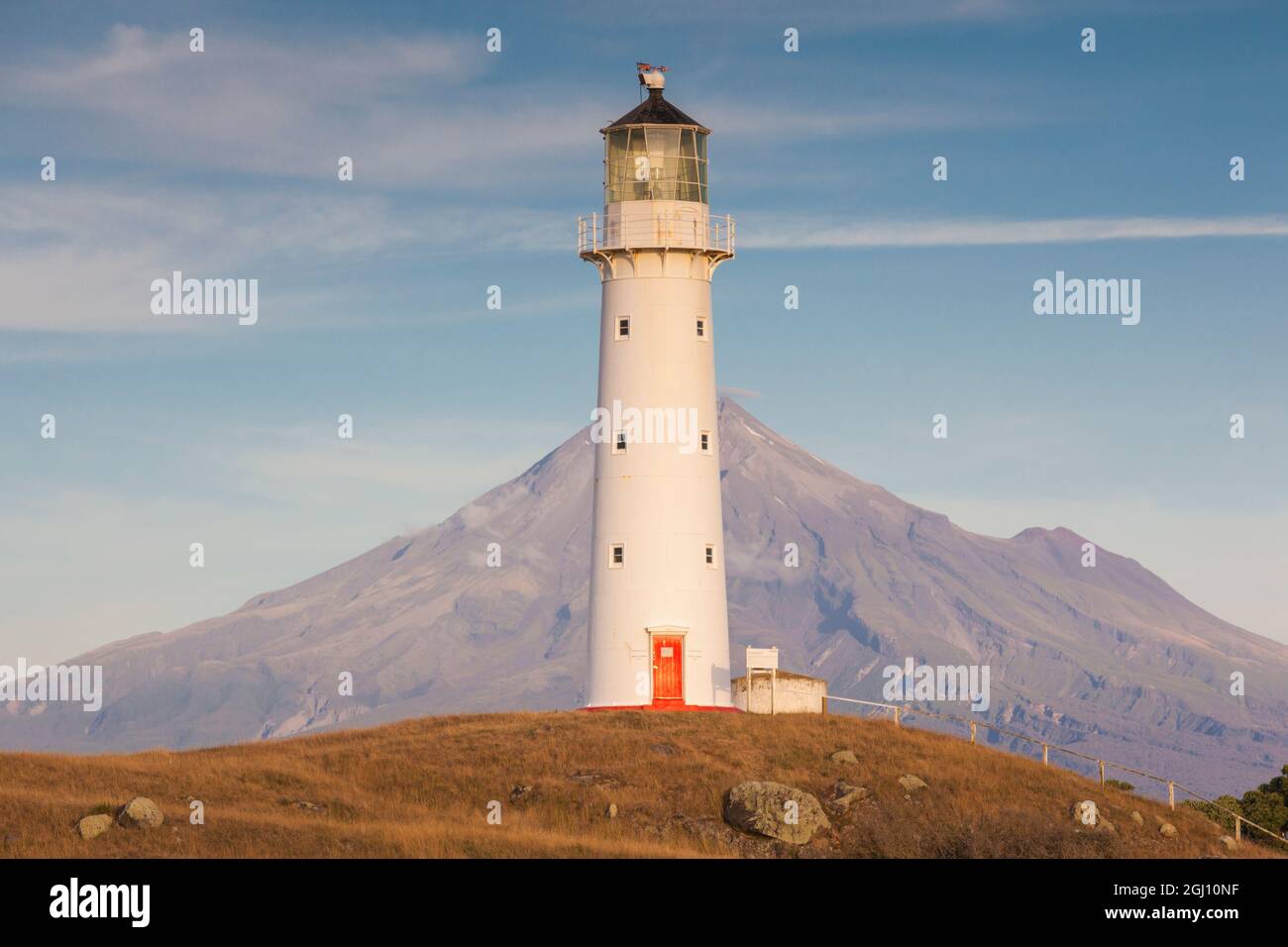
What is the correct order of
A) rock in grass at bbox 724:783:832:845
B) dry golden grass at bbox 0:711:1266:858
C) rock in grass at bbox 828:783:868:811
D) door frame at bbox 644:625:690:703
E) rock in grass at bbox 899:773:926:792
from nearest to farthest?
dry golden grass at bbox 0:711:1266:858
rock in grass at bbox 724:783:832:845
rock in grass at bbox 828:783:868:811
rock in grass at bbox 899:773:926:792
door frame at bbox 644:625:690:703

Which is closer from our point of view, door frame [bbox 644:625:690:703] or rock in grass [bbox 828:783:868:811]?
rock in grass [bbox 828:783:868:811]

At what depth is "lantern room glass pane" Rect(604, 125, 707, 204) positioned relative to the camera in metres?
70.9

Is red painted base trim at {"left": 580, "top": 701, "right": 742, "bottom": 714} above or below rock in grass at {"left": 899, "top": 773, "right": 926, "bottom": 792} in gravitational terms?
above

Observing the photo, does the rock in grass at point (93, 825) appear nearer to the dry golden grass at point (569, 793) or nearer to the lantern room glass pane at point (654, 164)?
the dry golden grass at point (569, 793)

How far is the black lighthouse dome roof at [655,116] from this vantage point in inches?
2795

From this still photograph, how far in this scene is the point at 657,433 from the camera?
69188 millimetres

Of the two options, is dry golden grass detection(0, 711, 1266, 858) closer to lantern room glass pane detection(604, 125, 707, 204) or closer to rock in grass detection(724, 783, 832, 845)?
rock in grass detection(724, 783, 832, 845)

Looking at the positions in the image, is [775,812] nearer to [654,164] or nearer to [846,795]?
[846,795]

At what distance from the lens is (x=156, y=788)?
51.9 m

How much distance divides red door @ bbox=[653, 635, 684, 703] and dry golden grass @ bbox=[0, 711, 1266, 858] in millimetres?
3339

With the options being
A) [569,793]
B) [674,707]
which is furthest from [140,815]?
[674,707]

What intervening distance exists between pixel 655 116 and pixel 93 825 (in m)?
34.1
